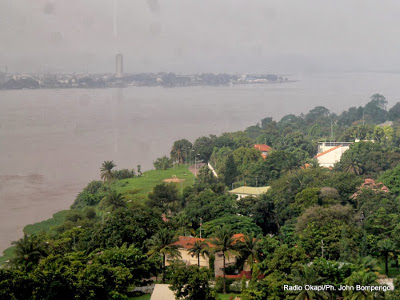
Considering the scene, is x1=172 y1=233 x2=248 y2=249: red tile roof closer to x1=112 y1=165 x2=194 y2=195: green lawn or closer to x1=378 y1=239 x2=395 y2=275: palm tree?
x1=378 y1=239 x2=395 y2=275: palm tree

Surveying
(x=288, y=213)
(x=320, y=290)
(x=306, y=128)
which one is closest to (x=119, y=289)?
(x=320, y=290)

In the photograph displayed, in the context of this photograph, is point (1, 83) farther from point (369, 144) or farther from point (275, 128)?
point (369, 144)

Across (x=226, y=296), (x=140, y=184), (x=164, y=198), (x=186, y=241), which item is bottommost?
(x=140, y=184)

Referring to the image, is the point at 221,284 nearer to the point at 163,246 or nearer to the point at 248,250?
the point at 248,250

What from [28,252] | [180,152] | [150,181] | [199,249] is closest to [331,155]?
[180,152]

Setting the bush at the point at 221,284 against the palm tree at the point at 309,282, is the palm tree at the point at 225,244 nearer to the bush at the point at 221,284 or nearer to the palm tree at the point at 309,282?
the bush at the point at 221,284

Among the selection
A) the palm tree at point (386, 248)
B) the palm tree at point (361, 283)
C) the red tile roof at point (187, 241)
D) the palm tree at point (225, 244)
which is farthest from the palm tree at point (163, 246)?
the palm tree at point (386, 248)
